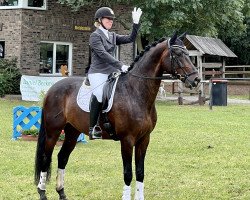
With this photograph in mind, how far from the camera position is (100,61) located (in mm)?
8906

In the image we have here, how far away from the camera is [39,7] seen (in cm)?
3159

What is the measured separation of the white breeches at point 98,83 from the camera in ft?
28.8

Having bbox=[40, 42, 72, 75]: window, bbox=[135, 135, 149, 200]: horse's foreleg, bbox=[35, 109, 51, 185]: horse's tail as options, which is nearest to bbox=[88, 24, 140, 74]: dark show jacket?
bbox=[135, 135, 149, 200]: horse's foreleg

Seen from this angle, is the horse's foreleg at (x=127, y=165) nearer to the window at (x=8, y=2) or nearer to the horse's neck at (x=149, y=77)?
the horse's neck at (x=149, y=77)

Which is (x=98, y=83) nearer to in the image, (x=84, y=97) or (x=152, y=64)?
(x=84, y=97)

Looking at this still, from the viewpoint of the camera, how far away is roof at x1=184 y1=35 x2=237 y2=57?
102ft

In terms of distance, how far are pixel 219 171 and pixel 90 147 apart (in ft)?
13.5

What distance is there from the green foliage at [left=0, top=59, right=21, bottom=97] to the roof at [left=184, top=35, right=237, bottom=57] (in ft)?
29.0

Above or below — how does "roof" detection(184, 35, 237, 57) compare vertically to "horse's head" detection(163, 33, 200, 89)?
above

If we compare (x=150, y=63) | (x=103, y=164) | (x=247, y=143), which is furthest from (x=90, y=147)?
(x=150, y=63)

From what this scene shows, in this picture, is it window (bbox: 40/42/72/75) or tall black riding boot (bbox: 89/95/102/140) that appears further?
window (bbox: 40/42/72/75)

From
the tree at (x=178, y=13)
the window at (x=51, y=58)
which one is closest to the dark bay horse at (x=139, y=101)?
the tree at (x=178, y=13)

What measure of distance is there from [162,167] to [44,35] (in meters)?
21.2

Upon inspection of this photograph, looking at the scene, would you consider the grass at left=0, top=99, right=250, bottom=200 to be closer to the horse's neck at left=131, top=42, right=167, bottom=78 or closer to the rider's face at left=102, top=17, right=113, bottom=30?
the horse's neck at left=131, top=42, right=167, bottom=78
